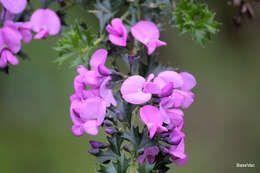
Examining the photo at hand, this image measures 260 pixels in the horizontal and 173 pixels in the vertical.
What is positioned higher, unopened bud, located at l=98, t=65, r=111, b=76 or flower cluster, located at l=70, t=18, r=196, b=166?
unopened bud, located at l=98, t=65, r=111, b=76

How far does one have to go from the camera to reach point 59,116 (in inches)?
65.2

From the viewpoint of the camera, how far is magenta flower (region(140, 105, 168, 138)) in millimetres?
594

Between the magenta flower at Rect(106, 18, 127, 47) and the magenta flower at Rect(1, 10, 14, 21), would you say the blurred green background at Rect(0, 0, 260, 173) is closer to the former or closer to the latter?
the magenta flower at Rect(1, 10, 14, 21)

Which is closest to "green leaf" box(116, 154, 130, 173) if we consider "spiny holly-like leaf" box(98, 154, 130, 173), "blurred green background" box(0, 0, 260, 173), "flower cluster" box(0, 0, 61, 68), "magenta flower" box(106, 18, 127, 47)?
"spiny holly-like leaf" box(98, 154, 130, 173)

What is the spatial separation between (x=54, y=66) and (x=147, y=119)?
3.80 ft

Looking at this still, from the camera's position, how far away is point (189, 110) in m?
1.84

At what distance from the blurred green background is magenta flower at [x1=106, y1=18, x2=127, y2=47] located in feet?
3.04

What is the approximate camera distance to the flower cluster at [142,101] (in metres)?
0.61

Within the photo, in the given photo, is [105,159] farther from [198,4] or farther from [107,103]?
[198,4]

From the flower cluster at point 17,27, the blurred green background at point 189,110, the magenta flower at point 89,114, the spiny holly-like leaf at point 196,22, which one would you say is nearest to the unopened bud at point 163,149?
the magenta flower at point 89,114

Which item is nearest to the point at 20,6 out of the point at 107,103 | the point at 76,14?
Answer: the point at 107,103

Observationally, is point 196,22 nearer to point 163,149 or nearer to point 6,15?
point 163,149

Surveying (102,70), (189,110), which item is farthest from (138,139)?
(189,110)

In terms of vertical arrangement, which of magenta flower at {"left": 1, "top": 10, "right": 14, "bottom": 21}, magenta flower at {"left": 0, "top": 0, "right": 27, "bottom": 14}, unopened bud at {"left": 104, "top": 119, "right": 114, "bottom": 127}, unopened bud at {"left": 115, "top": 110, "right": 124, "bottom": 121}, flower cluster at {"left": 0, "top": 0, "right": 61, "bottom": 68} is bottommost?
unopened bud at {"left": 104, "top": 119, "right": 114, "bottom": 127}
